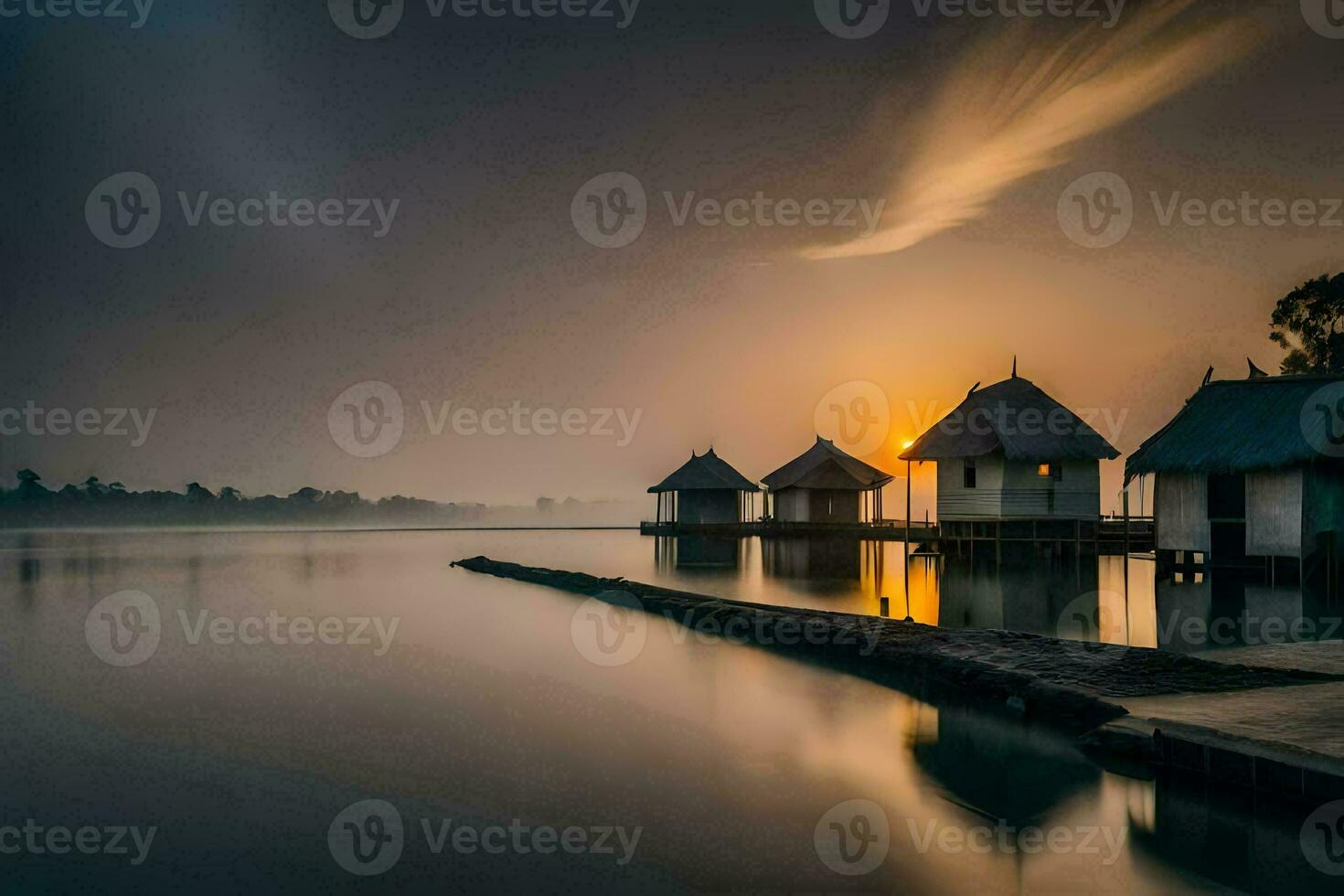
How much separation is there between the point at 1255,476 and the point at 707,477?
120ft

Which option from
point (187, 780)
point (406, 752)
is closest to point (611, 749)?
point (406, 752)

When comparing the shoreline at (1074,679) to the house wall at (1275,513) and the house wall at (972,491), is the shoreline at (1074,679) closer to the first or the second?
the house wall at (1275,513)

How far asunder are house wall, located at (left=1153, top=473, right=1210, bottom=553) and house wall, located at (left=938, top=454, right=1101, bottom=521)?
264 inches

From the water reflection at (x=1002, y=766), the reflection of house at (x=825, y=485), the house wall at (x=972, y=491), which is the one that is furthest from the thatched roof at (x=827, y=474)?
the water reflection at (x=1002, y=766)

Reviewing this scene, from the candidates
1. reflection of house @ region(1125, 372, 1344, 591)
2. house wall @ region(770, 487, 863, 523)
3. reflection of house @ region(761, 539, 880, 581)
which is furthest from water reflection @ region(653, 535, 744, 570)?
reflection of house @ region(1125, 372, 1344, 591)

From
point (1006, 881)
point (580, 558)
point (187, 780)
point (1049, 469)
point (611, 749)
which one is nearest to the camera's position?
point (1006, 881)

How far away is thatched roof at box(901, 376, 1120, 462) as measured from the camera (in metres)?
37.6

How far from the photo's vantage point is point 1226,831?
26.3 feet

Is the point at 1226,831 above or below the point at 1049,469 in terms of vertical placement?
below

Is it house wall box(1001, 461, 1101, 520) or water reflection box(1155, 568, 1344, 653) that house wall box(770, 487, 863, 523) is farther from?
water reflection box(1155, 568, 1344, 653)

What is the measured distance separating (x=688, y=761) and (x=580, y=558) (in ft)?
146

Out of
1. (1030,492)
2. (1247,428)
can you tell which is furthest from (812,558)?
(1247,428)

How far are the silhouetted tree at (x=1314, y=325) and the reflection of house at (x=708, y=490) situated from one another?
1153 inches

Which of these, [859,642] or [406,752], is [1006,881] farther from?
[859,642]
